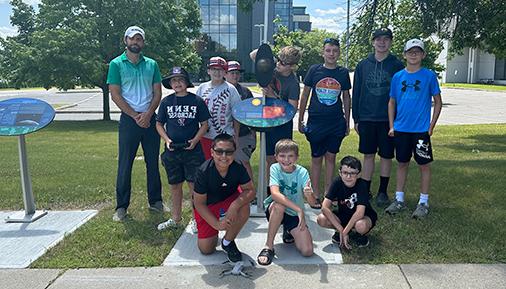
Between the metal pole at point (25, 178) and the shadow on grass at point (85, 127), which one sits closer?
the metal pole at point (25, 178)

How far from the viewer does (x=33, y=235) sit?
190 inches

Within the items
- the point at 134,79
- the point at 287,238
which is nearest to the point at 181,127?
the point at 134,79

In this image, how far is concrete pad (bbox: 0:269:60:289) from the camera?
3688 mm

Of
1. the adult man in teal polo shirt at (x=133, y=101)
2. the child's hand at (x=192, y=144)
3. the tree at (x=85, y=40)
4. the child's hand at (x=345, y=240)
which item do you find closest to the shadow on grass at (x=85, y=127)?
the tree at (x=85, y=40)

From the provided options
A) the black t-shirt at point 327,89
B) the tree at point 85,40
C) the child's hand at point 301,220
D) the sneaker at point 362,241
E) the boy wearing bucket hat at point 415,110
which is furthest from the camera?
the tree at point 85,40

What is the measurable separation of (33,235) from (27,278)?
1.11 metres

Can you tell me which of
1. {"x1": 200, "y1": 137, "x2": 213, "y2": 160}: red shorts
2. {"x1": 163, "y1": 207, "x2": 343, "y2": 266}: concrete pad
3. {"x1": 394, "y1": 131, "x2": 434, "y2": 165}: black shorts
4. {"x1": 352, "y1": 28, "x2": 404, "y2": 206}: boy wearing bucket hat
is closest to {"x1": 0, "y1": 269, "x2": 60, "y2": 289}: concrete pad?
{"x1": 163, "y1": 207, "x2": 343, "y2": 266}: concrete pad

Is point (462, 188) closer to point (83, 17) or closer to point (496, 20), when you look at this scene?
point (496, 20)

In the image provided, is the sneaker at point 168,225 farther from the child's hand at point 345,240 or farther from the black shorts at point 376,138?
the black shorts at point 376,138

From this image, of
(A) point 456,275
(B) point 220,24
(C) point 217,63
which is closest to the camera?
(A) point 456,275

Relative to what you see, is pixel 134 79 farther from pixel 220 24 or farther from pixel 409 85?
pixel 220 24

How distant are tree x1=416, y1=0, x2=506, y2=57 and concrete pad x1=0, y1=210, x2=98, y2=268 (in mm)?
6522

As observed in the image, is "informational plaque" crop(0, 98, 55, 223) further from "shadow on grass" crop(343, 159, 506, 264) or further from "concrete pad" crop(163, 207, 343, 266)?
"shadow on grass" crop(343, 159, 506, 264)

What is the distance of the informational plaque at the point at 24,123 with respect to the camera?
511 cm
